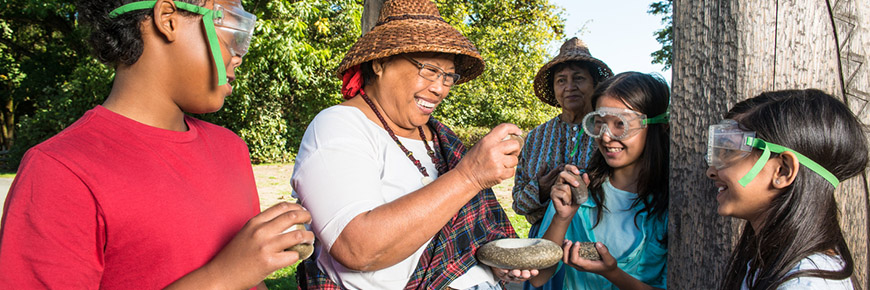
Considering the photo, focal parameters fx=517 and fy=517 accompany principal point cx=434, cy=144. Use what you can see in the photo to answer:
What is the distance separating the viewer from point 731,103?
6.37 ft

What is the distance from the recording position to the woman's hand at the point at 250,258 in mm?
1322

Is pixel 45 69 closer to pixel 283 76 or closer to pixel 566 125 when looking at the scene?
pixel 283 76

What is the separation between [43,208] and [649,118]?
8.09 feet

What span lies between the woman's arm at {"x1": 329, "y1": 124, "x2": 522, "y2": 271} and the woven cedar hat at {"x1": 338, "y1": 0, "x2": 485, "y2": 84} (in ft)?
1.95

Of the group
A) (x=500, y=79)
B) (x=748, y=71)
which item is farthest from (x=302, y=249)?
(x=500, y=79)

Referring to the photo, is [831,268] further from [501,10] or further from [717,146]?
[501,10]

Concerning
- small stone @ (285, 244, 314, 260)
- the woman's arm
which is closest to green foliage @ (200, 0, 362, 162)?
the woman's arm

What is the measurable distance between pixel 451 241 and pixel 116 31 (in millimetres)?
1348

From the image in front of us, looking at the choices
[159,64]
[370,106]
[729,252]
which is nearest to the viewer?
[159,64]

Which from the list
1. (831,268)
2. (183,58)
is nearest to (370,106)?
(183,58)

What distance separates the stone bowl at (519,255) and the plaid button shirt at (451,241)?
82mm

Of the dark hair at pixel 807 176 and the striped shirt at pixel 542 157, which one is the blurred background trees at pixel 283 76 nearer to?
the striped shirt at pixel 542 157

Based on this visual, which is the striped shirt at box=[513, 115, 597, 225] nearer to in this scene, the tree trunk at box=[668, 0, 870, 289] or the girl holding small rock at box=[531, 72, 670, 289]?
the girl holding small rock at box=[531, 72, 670, 289]

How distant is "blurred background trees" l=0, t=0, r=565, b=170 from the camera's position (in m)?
13.6
